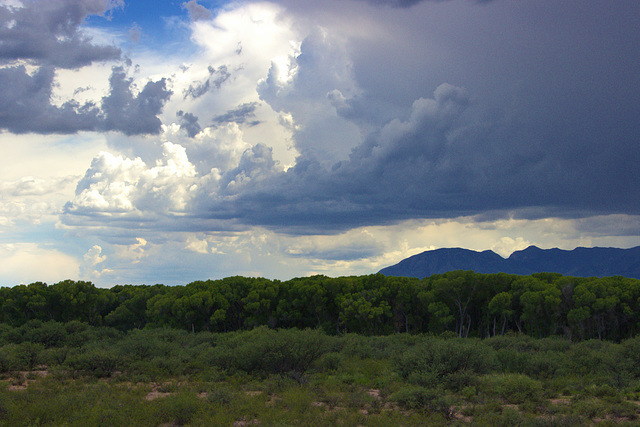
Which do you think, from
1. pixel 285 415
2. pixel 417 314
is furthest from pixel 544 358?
pixel 417 314

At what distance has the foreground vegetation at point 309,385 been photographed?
2162cm

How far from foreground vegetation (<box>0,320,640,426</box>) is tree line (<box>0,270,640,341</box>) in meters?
24.5

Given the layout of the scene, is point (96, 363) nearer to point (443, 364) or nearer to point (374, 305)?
point (443, 364)

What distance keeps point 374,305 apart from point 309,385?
42.4 metres

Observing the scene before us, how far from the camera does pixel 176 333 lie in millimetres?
51531

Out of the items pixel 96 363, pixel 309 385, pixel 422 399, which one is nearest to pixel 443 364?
pixel 422 399

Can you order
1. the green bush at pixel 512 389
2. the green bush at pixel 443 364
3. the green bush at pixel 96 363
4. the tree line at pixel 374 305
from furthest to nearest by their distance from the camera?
the tree line at pixel 374 305 → the green bush at pixel 96 363 → the green bush at pixel 443 364 → the green bush at pixel 512 389

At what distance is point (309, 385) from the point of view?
93.9 feet

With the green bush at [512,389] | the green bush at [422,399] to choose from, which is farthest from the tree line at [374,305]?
the green bush at [422,399]

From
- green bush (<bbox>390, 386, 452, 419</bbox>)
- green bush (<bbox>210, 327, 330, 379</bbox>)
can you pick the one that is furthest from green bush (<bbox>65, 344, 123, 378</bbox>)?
green bush (<bbox>390, 386, 452, 419</bbox>)

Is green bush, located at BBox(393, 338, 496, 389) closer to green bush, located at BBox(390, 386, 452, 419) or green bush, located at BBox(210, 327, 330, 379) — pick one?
green bush, located at BBox(390, 386, 452, 419)

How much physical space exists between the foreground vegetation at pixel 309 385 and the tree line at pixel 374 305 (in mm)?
24472

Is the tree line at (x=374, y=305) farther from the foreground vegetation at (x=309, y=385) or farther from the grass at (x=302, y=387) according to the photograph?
the foreground vegetation at (x=309, y=385)

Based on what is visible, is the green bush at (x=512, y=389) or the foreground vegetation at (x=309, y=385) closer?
the foreground vegetation at (x=309, y=385)
